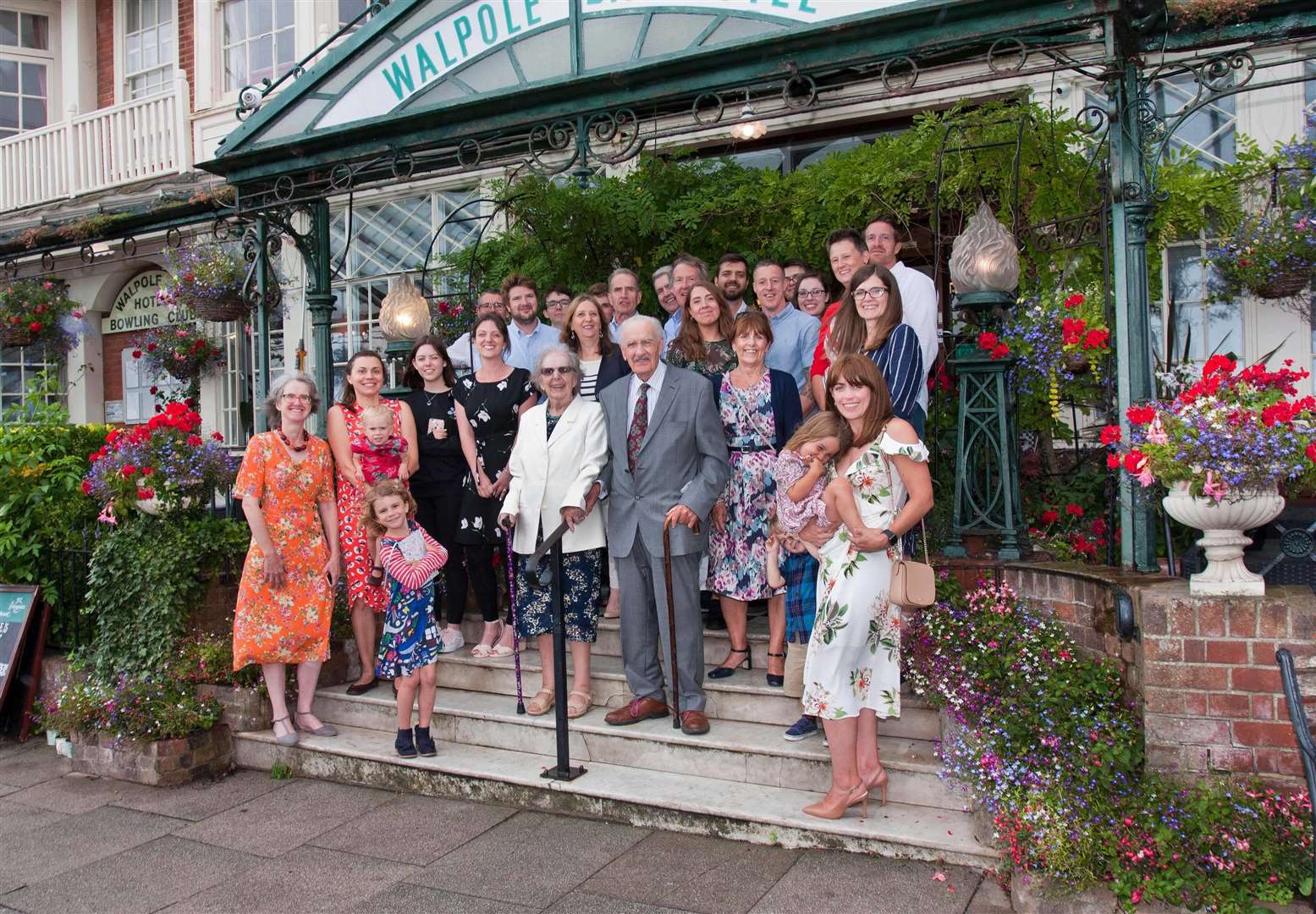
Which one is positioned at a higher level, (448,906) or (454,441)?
(454,441)

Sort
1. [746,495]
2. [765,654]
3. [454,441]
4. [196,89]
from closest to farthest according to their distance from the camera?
[746,495] → [765,654] → [454,441] → [196,89]

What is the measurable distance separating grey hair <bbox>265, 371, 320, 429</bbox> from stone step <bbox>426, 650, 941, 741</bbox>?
156 cm

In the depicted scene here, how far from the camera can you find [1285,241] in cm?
607

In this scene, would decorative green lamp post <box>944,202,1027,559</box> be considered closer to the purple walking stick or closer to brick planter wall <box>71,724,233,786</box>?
the purple walking stick

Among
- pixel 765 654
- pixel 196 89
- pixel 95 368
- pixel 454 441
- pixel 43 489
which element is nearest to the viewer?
pixel 765 654

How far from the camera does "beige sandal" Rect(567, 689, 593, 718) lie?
15.9ft

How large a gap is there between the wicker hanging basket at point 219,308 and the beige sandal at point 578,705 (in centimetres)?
725

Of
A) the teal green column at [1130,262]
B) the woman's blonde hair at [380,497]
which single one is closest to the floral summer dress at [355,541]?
the woman's blonde hair at [380,497]

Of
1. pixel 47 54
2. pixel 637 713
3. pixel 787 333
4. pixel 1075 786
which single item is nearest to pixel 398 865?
pixel 637 713

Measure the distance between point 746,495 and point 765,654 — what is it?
0.91 metres

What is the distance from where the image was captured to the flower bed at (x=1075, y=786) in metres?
3.14

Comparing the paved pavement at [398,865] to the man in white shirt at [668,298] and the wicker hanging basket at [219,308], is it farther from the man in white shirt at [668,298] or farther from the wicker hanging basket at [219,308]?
Result: the wicker hanging basket at [219,308]

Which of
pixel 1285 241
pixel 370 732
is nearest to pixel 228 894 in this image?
pixel 370 732

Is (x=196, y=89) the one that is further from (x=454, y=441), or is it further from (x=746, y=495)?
(x=746, y=495)
